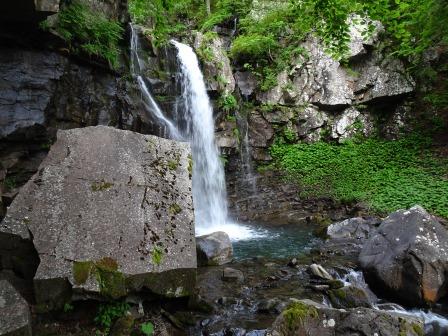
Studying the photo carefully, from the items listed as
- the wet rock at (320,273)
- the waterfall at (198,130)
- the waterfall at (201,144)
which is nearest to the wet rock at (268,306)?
the wet rock at (320,273)

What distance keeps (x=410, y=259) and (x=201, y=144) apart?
26.2 ft

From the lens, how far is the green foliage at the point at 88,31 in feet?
22.3

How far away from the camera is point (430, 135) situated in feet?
42.2

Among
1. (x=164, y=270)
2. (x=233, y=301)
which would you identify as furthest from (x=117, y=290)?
(x=233, y=301)

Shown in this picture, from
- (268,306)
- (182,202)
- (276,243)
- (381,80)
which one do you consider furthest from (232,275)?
(381,80)

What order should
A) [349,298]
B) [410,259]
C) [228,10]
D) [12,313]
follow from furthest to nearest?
[228,10] → [410,259] → [349,298] → [12,313]

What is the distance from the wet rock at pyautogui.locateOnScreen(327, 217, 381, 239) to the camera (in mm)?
8680

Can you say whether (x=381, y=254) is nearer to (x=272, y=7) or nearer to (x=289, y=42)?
(x=289, y=42)

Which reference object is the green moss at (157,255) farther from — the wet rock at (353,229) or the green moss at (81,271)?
the wet rock at (353,229)

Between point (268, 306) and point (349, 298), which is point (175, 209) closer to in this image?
point (268, 306)

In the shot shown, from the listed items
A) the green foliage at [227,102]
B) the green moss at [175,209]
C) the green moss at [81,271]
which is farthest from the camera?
the green foliage at [227,102]

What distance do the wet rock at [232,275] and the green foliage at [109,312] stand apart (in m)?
2.55

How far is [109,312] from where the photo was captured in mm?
3400

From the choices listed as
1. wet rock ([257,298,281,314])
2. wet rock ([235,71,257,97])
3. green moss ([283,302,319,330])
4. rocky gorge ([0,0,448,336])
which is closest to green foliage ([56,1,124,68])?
rocky gorge ([0,0,448,336])
